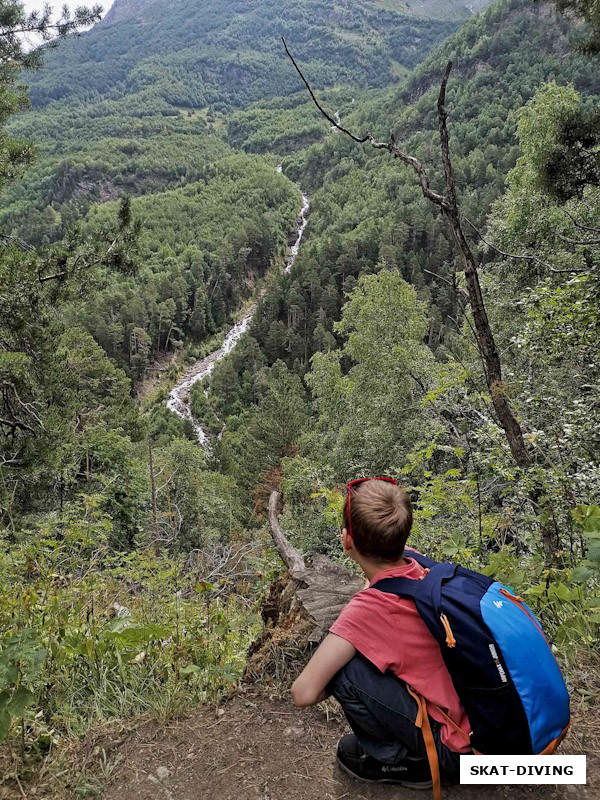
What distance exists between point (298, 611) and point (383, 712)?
1.18 metres

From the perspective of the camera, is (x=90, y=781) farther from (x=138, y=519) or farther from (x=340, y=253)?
(x=340, y=253)

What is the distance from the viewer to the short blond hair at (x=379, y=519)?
1723 millimetres

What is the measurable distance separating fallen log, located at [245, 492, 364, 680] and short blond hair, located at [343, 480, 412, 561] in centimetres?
110

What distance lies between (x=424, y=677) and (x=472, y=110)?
134 m

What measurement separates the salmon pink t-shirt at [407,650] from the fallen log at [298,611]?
101 centimetres

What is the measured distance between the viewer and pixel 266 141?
191 metres

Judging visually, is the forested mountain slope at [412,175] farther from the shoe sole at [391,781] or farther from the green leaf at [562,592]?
the shoe sole at [391,781]

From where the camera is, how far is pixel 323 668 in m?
1.69

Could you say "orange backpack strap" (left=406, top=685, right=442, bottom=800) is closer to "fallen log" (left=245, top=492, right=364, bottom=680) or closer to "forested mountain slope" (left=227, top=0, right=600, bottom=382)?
"fallen log" (left=245, top=492, right=364, bottom=680)

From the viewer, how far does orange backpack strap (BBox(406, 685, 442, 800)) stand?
1604 millimetres

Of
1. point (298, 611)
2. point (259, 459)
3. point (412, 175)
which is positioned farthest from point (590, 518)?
point (412, 175)

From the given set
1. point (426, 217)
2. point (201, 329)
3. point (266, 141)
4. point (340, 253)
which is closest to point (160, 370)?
point (201, 329)

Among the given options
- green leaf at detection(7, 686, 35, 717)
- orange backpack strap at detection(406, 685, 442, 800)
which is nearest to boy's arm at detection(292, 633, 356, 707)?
orange backpack strap at detection(406, 685, 442, 800)

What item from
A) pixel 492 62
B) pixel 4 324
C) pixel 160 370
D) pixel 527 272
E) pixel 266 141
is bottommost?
pixel 160 370
